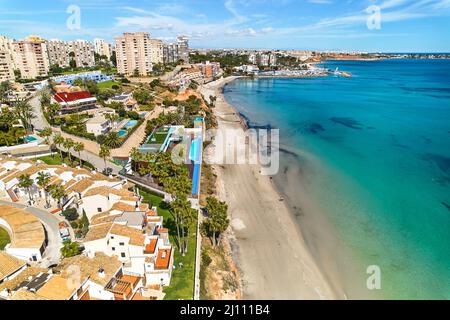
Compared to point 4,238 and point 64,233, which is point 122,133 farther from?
point 4,238

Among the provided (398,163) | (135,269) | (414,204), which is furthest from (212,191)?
(398,163)

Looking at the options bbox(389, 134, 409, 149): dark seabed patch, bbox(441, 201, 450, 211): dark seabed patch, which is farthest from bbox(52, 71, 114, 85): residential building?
bbox(441, 201, 450, 211): dark seabed patch

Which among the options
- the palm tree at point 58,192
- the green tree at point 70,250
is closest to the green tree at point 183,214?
the green tree at point 70,250

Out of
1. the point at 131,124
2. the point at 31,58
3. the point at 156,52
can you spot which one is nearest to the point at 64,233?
the point at 131,124

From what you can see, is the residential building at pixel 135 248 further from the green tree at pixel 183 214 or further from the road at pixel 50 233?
the road at pixel 50 233
